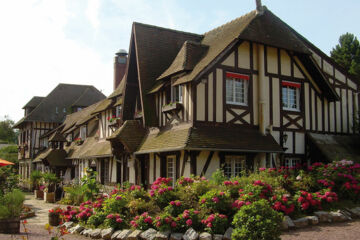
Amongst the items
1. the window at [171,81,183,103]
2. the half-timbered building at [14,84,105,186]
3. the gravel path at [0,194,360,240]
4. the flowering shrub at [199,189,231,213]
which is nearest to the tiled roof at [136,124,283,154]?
the window at [171,81,183,103]

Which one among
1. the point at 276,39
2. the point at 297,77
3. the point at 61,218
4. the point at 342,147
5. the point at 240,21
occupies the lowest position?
the point at 61,218

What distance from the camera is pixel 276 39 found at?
16438 millimetres

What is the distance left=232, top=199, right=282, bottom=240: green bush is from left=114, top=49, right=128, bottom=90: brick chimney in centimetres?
2153

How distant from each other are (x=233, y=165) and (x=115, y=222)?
5.93 metres

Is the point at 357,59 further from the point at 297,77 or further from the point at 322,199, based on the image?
the point at 322,199

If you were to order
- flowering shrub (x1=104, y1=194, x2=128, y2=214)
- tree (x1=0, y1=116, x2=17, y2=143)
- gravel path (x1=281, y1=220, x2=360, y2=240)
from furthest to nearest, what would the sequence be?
tree (x1=0, y1=116, x2=17, y2=143), flowering shrub (x1=104, y1=194, x2=128, y2=214), gravel path (x1=281, y1=220, x2=360, y2=240)

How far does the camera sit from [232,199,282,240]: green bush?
7.57 metres

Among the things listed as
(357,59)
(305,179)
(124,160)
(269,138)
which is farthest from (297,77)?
(357,59)

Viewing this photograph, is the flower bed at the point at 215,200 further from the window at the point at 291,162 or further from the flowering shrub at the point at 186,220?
the window at the point at 291,162

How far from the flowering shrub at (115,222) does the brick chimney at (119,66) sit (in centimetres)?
1839

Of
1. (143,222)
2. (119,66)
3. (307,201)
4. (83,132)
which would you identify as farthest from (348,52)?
(143,222)

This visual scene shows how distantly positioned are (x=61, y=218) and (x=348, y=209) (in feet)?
29.9

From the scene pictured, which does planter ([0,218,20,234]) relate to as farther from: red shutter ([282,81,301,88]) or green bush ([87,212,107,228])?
red shutter ([282,81,301,88])

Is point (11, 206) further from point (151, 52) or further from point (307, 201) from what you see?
point (151, 52)
